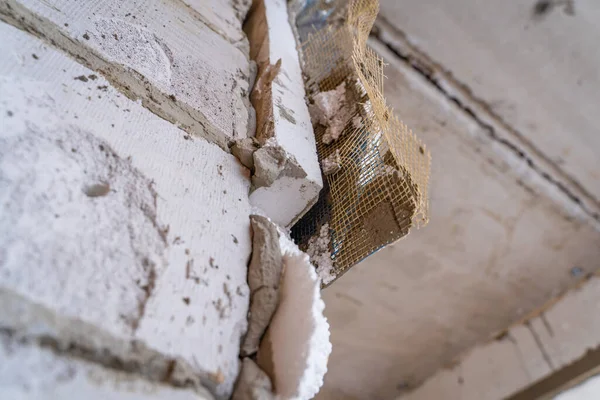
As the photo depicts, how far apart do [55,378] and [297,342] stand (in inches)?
10.9

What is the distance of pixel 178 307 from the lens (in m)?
0.49

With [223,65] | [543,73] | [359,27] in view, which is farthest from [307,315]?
[543,73]

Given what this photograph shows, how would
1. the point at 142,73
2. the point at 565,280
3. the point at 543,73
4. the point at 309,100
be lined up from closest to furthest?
1. the point at 142,73
2. the point at 309,100
3. the point at 543,73
4. the point at 565,280

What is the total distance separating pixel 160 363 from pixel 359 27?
89cm

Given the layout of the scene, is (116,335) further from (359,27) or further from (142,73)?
(359,27)

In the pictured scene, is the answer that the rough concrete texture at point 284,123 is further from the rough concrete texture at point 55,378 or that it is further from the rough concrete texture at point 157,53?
the rough concrete texture at point 55,378

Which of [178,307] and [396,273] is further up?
[178,307]

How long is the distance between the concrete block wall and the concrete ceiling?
1.10m

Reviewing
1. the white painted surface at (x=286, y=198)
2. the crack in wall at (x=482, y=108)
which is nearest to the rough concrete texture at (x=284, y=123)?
the white painted surface at (x=286, y=198)

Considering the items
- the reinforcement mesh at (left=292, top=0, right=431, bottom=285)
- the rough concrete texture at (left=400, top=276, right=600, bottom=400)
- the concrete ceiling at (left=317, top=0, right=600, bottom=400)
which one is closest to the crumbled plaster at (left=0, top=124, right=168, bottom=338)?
the reinforcement mesh at (left=292, top=0, right=431, bottom=285)

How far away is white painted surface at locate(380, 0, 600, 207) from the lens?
1.42m

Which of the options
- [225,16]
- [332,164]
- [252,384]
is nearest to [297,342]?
[252,384]

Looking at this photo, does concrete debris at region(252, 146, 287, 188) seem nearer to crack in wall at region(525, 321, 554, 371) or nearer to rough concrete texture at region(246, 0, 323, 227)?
rough concrete texture at region(246, 0, 323, 227)

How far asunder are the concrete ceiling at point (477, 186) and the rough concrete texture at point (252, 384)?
1.33 m
